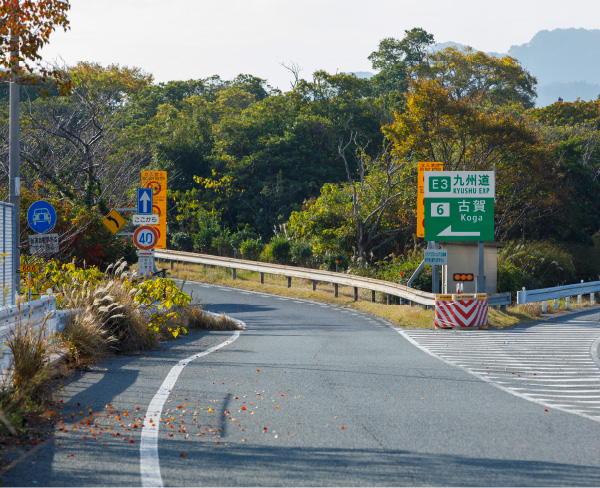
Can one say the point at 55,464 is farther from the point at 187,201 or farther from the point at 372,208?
the point at 187,201

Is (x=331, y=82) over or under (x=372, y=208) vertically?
over

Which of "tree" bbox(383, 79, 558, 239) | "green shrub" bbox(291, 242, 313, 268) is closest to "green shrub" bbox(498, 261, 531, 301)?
"tree" bbox(383, 79, 558, 239)

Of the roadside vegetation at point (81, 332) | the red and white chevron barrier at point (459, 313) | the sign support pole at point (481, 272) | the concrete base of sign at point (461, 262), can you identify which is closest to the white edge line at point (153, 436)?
the roadside vegetation at point (81, 332)

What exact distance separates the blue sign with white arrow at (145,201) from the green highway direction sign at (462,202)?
8.74m

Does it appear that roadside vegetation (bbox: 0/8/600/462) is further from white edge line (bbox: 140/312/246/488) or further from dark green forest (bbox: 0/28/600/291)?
white edge line (bbox: 140/312/246/488)

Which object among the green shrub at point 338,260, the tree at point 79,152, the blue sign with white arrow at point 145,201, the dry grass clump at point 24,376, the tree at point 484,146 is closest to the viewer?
the dry grass clump at point 24,376

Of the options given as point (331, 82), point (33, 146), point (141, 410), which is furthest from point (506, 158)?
point (141, 410)

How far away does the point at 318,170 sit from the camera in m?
44.6

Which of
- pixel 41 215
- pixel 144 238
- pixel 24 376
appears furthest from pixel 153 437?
pixel 144 238

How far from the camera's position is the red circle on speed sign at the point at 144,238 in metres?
18.9

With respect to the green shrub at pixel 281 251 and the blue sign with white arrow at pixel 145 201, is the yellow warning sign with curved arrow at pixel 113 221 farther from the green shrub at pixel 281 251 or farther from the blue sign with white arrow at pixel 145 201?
the green shrub at pixel 281 251

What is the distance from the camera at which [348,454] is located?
6277 mm

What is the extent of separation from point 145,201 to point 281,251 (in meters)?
17.7

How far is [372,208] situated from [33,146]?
50.7ft
